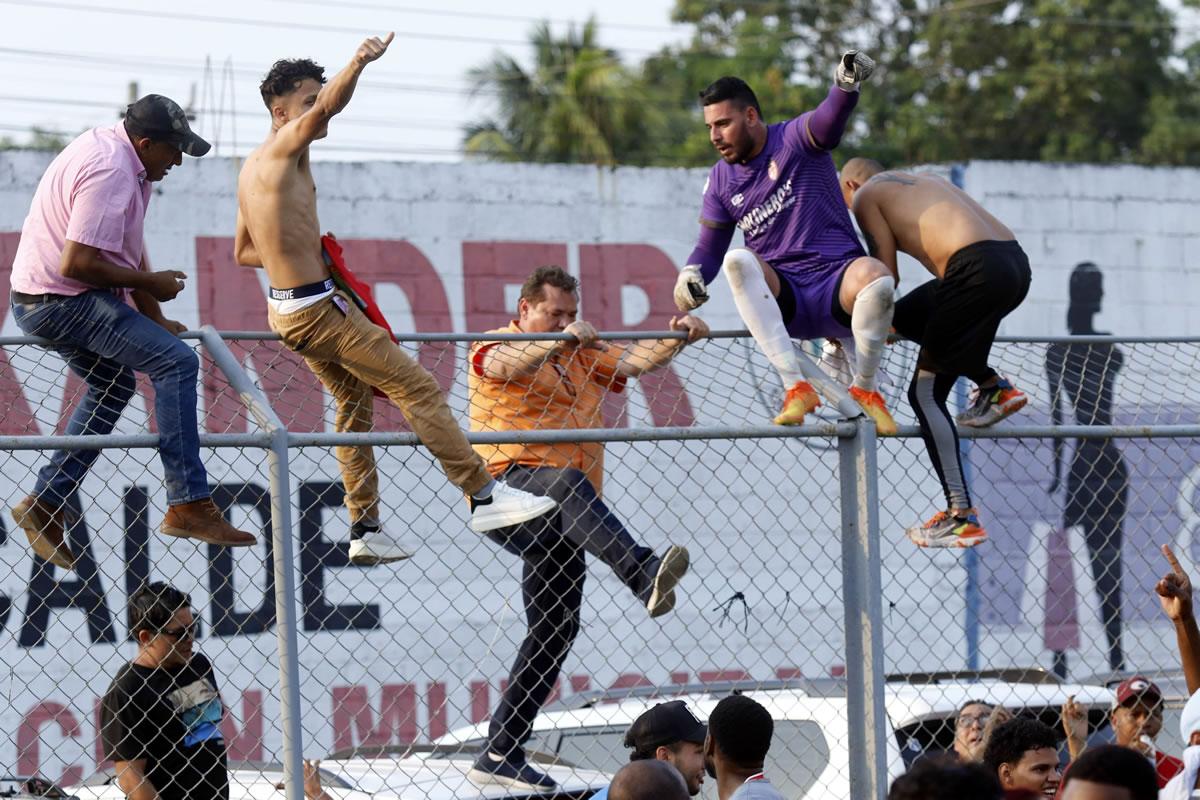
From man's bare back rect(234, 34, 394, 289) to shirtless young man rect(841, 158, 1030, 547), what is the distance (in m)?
2.07

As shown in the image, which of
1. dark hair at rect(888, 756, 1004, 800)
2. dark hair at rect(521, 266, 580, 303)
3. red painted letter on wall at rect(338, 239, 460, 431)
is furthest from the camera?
red painted letter on wall at rect(338, 239, 460, 431)

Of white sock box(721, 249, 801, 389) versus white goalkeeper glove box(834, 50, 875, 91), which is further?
white sock box(721, 249, 801, 389)

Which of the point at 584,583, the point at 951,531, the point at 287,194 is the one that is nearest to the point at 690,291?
the point at 951,531

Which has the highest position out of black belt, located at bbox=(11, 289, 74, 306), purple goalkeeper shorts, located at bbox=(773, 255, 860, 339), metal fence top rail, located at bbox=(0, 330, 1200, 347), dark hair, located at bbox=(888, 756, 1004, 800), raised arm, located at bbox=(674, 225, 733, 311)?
raised arm, located at bbox=(674, 225, 733, 311)

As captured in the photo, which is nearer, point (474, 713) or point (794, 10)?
point (474, 713)

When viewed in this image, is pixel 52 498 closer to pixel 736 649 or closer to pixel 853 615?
pixel 853 615

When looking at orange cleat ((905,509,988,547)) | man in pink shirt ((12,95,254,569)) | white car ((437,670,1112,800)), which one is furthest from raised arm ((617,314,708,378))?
man in pink shirt ((12,95,254,569))

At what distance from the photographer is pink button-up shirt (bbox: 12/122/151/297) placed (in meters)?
4.98

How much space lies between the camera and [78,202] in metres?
4.97

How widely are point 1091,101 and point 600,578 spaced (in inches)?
970

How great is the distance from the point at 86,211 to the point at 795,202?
2411mm

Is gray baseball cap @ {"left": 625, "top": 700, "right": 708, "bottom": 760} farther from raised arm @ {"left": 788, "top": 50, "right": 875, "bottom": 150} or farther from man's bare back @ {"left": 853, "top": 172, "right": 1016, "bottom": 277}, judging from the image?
raised arm @ {"left": 788, "top": 50, "right": 875, "bottom": 150}

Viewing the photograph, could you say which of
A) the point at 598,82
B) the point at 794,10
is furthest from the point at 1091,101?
the point at 598,82

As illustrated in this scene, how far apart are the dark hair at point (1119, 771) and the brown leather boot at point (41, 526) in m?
3.06
